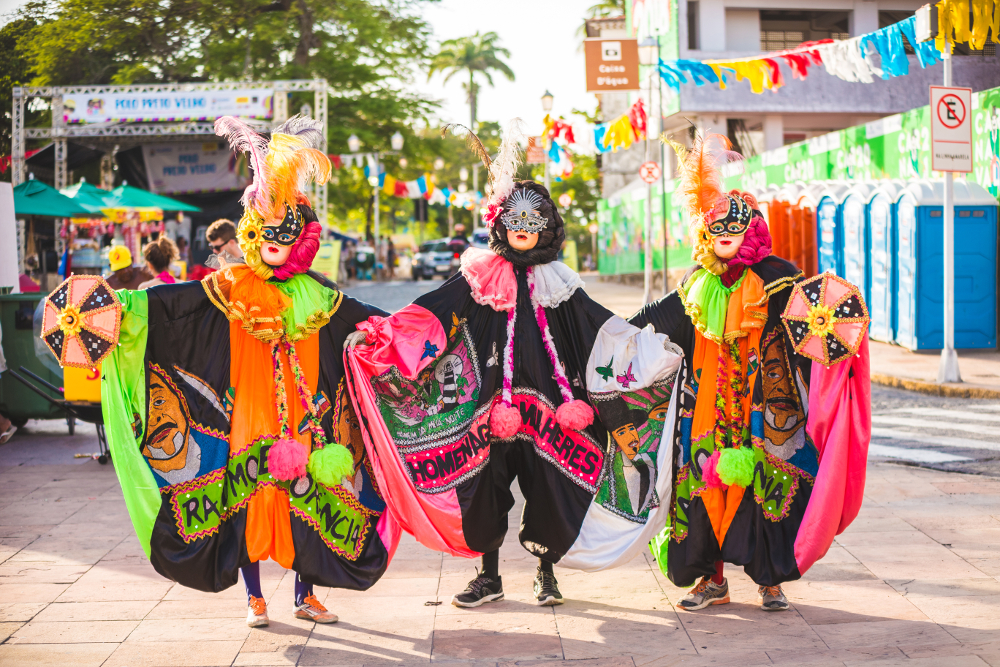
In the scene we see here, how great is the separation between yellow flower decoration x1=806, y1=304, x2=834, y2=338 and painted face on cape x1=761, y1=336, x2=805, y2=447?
21 cm

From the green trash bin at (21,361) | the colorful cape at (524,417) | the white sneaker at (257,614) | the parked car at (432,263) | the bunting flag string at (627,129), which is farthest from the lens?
the parked car at (432,263)

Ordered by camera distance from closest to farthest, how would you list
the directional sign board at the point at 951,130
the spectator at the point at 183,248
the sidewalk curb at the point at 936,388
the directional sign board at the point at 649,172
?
the sidewalk curb at the point at 936,388 < the directional sign board at the point at 951,130 < the directional sign board at the point at 649,172 < the spectator at the point at 183,248

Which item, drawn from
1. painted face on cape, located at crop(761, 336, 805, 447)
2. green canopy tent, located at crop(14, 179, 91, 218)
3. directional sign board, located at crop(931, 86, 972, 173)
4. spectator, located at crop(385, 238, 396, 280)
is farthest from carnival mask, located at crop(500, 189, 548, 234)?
spectator, located at crop(385, 238, 396, 280)

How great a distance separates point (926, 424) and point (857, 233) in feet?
18.8

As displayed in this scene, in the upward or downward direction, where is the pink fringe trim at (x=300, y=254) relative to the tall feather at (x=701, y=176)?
downward

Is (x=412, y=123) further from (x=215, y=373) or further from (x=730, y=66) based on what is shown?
(x=215, y=373)

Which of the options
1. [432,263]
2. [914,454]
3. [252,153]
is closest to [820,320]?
[252,153]

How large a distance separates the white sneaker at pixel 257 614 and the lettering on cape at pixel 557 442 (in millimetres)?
1299

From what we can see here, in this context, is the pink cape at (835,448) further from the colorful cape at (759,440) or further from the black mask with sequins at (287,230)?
the black mask with sequins at (287,230)

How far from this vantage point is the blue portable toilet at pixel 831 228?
13797 mm

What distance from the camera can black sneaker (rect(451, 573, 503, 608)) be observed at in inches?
160

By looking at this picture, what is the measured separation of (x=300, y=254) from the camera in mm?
3926

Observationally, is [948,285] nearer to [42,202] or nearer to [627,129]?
[627,129]

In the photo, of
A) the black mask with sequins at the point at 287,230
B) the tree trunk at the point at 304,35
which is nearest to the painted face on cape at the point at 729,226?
the black mask with sequins at the point at 287,230
